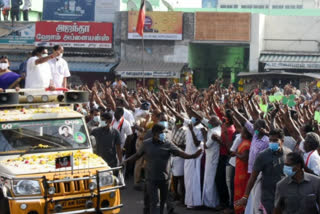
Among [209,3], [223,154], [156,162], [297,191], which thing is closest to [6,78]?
[156,162]

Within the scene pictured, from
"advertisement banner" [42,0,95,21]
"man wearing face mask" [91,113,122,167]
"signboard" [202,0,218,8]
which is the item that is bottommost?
"man wearing face mask" [91,113,122,167]

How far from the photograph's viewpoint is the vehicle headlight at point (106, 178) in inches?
346

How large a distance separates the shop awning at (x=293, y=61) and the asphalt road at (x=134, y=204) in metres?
25.4

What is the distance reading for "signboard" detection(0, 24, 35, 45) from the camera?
40.8 m

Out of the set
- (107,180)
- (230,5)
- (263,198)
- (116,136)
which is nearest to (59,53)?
(116,136)

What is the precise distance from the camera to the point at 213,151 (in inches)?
453

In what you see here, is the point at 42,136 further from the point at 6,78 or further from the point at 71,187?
the point at 6,78

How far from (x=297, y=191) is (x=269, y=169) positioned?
1973 millimetres

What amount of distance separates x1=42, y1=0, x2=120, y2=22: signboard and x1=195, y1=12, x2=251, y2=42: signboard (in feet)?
20.2

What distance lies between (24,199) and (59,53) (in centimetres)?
361

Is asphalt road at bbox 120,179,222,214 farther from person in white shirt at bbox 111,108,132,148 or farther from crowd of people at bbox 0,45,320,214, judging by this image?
person in white shirt at bbox 111,108,132,148

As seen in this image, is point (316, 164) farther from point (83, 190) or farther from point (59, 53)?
point (59, 53)

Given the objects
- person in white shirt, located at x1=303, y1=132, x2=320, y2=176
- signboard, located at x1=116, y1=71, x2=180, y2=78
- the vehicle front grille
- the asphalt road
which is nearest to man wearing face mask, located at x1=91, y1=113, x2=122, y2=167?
the asphalt road

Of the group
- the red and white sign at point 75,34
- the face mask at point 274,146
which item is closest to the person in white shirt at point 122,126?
the face mask at point 274,146
